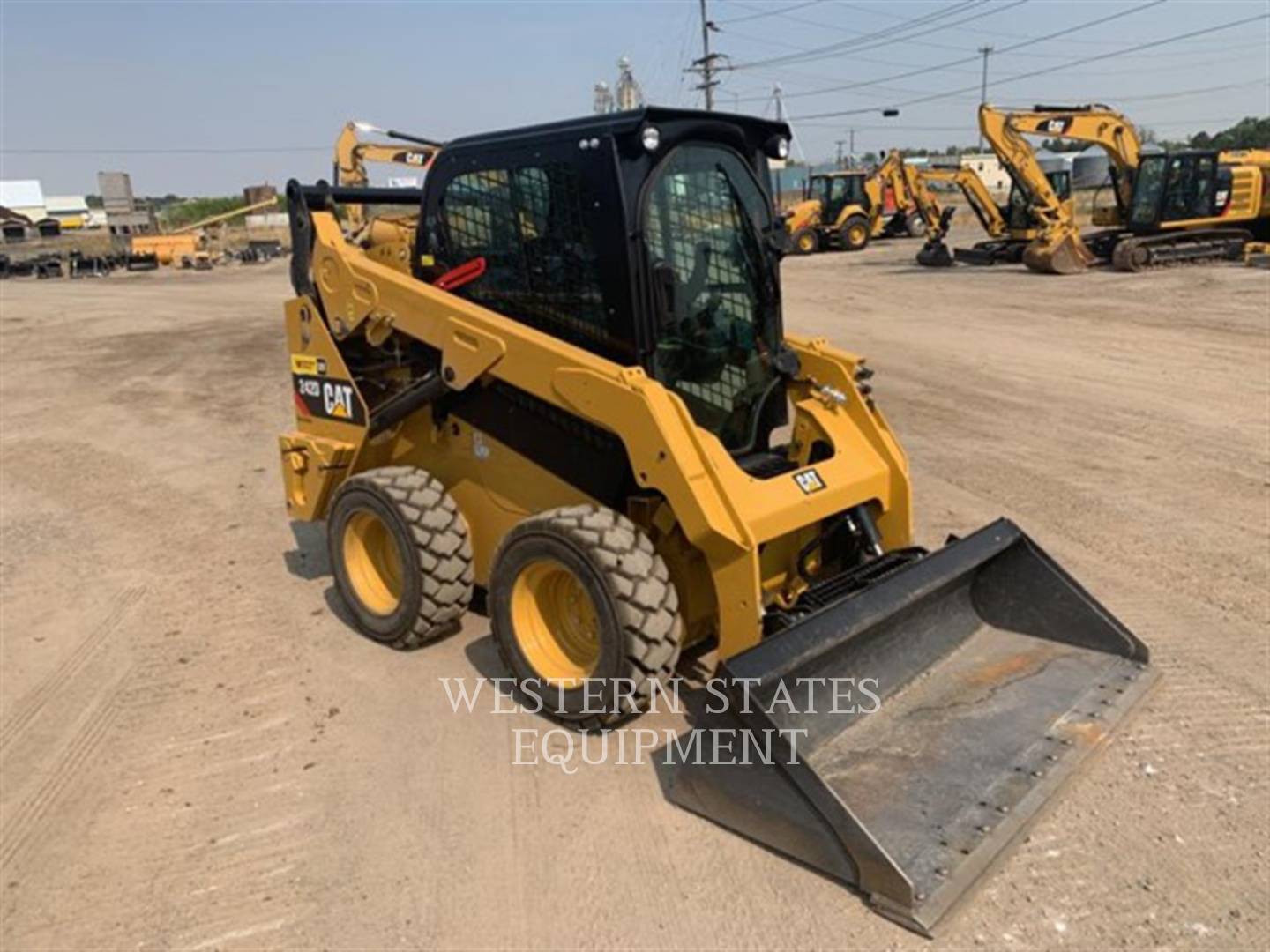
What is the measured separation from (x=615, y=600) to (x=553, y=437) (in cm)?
90

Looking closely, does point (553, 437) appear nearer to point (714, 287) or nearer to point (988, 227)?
point (714, 287)

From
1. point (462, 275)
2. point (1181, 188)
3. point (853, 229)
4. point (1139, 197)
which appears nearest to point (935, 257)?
point (1139, 197)

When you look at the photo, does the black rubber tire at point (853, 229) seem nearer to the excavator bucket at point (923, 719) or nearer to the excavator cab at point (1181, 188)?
the excavator cab at point (1181, 188)

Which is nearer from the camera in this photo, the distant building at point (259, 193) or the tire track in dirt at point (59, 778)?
the tire track in dirt at point (59, 778)

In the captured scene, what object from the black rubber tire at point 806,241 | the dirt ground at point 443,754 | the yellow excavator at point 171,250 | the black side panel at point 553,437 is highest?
the yellow excavator at point 171,250

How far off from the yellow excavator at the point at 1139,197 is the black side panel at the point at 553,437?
17.2 meters

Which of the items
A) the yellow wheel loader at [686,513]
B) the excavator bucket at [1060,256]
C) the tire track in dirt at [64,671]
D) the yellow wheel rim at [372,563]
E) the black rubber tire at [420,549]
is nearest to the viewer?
the yellow wheel loader at [686,513]

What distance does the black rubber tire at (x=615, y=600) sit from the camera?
10.6ft

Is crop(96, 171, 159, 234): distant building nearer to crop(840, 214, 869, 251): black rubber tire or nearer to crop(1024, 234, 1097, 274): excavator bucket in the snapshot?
crop(840, 214, 869, 251): black rubber tire

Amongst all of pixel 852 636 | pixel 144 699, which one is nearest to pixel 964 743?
pixel 852 636

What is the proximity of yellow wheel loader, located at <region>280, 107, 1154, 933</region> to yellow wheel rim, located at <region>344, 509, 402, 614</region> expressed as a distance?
15 millimetres

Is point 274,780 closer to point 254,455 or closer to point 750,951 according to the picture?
point 750,951

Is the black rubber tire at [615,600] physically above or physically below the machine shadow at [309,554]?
above

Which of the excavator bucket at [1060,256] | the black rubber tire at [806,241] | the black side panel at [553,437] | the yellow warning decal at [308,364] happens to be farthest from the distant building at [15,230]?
the black side panel at [553,437]
